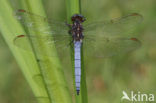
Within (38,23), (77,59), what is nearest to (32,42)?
(38,23)

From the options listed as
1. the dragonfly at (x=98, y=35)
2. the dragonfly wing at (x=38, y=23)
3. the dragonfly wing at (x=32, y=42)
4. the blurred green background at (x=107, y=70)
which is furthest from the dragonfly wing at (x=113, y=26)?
the blurred green background at (x=107, y=70)

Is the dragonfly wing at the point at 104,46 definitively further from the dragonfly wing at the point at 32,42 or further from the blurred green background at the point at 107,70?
the blurred green background at the point at 107,70

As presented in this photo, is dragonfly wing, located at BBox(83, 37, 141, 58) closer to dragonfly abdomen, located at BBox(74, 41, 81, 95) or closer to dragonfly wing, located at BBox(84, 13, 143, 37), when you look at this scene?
dragonfly wing, located at BBox(84, 13, 143, 37)

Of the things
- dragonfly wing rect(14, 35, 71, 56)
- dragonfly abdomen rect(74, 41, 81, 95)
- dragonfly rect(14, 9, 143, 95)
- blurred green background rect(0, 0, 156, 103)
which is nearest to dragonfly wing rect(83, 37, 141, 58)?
dragonfly rect(14, 9, 143, 95)

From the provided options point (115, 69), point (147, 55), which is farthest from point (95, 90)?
point (147, 55)

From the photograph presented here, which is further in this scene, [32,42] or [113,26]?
[113,26]

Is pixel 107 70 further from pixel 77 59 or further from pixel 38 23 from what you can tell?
pixel 38 23
